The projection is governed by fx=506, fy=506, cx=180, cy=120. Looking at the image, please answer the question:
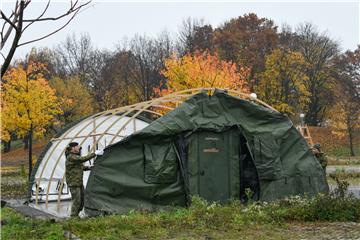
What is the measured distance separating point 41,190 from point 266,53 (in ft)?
119

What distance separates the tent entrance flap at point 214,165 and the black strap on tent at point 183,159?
11 centimetres

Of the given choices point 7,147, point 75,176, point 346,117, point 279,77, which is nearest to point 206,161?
point 75,176

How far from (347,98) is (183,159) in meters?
35.0

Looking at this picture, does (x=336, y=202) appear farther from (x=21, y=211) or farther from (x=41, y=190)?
(x=41, y=190)

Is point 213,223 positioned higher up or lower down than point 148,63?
lower down

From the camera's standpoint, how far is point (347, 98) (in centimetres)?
4459

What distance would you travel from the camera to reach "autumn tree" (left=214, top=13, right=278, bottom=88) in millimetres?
47906

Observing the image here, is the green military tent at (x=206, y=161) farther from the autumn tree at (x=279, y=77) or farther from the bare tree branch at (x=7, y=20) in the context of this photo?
the autumn tree at (x=279, y=77)

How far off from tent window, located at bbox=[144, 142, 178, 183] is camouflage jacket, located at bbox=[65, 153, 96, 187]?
1.61m

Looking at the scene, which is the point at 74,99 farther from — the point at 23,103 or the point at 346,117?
the point at 346,117

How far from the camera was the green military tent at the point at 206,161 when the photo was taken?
40.2ft

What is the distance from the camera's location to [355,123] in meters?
42.9

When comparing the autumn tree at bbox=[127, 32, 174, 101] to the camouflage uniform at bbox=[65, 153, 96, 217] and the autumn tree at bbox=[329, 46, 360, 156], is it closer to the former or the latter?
the autumn tree at bbox=[329, 46, 360, 156]

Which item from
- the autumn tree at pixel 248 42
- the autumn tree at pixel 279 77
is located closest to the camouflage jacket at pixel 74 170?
the autumn tree at pixel 248 42
